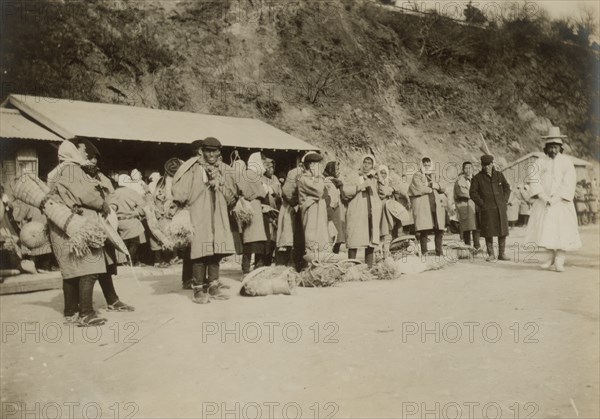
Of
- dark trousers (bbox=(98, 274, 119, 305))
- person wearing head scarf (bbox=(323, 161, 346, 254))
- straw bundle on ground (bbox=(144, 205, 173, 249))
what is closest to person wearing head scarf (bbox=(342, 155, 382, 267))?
person wearing head scarf (bbox=(323, 161, 346, 254))

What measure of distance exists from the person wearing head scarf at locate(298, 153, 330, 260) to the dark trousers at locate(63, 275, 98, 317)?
352cm

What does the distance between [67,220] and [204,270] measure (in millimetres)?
1916

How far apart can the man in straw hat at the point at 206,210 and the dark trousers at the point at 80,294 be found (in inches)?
52.0

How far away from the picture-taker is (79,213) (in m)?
6.08

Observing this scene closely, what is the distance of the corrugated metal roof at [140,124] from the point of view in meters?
14.2

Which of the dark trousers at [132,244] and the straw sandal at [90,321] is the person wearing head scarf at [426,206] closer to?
the dark trousers at [132,244]

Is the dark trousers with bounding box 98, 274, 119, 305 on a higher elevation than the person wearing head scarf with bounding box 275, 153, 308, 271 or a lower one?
lower

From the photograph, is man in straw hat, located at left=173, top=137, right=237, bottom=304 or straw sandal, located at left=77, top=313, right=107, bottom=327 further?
man in straw hat, located at left=173, top=137, right=237, bottom=304

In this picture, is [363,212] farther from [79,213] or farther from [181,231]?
[79,213]

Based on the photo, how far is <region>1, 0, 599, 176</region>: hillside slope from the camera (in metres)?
25.5

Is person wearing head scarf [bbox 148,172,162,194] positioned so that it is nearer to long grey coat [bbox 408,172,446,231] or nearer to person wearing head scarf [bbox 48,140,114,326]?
long grey coat [bbox 408,172,446,231]

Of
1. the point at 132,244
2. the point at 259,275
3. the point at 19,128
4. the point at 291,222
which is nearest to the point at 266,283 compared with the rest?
the point at 259,275

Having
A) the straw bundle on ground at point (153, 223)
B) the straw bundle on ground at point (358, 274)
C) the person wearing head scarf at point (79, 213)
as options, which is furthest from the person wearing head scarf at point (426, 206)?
the person wearing head scarf at point (79, 213)

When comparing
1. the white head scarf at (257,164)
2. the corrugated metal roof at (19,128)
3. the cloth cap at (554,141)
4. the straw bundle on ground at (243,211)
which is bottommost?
the straw bundle on ground at (243,211)
